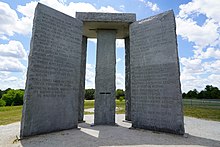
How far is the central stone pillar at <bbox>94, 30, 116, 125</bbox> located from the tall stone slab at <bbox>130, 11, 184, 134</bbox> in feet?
4.54

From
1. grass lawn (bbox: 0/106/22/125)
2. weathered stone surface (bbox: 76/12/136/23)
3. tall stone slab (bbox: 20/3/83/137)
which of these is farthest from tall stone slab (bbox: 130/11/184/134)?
grass lawn (bbox: 0/106/22/125)

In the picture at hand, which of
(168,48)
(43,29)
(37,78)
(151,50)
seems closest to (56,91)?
(37,78)

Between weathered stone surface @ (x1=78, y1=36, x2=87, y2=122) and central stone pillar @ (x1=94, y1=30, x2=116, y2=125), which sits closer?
central stone pillar @ (x1=94, y1=30, x2=116, y2=125)

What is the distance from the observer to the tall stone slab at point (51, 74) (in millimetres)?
5840

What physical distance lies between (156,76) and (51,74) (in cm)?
442

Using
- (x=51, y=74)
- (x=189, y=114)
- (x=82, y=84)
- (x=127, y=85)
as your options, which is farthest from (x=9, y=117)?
(x=189, y=114)

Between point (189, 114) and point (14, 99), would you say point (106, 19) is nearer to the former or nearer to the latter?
point (189, 114)

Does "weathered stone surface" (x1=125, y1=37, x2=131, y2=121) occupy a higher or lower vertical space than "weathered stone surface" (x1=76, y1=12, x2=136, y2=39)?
lower

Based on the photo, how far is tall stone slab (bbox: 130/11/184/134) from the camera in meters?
6.43

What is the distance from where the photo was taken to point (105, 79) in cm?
867

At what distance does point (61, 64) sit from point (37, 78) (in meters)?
1.21

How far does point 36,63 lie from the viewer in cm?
603

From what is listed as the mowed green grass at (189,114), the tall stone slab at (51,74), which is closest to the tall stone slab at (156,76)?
the tall stone slab at (51,74)

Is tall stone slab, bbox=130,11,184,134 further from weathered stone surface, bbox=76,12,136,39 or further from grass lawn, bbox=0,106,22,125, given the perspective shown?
grass lawn, bbox=0,106,22,125
